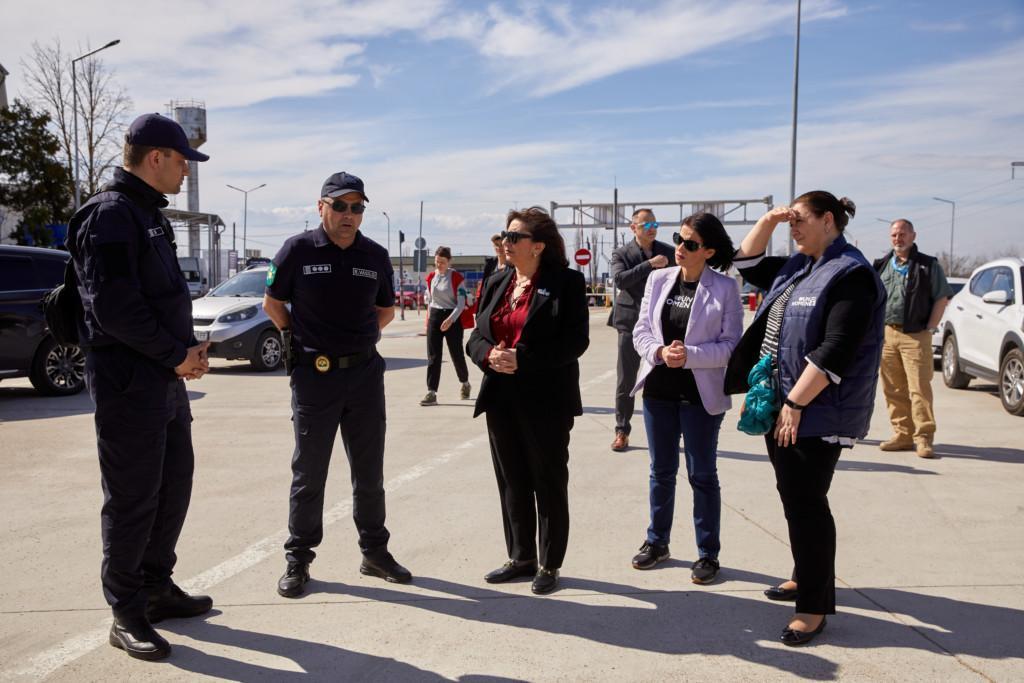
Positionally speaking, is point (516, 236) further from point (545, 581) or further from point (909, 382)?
point (909, 382)

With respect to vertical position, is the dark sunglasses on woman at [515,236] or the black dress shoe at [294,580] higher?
the dark sunglasses on woman at [515,236]

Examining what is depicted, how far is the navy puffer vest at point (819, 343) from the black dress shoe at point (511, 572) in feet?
5.39

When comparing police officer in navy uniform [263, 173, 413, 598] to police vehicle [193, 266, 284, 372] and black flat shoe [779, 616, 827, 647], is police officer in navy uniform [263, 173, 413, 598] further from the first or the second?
police vehicle [193, 266, 284, 372]

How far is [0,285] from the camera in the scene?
10648mm

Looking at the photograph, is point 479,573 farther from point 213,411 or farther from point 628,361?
point 213,411

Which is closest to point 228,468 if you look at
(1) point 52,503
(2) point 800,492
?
A: (1) point 52,503

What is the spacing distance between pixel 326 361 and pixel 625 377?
3.93 metres

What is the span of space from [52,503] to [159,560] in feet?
8.24

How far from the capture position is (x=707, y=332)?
4.82 meters

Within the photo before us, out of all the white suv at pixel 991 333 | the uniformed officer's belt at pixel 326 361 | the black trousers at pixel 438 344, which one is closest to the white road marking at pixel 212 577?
the uniformed officer's belt at pixel 326 361

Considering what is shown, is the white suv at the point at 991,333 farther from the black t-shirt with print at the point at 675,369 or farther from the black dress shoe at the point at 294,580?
the black dress shoe at the point at 294,580

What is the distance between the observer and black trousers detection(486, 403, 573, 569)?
4.51 metres

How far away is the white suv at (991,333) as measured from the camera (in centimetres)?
1010

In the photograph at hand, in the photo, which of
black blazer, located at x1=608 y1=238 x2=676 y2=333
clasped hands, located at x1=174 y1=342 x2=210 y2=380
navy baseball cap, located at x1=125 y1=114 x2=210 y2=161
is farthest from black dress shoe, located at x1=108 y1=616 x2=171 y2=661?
black blazer, located at x1=608 y1=238 x2=676 y2=333
